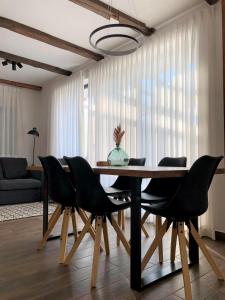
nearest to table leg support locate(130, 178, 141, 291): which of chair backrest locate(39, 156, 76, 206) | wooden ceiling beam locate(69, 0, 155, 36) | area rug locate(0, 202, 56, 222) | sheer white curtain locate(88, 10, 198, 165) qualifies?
chair backrest locate(39, 156, 76, 206)

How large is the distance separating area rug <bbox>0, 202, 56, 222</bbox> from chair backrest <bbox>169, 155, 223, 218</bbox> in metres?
2.80

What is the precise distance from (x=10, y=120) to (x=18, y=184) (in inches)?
79.3

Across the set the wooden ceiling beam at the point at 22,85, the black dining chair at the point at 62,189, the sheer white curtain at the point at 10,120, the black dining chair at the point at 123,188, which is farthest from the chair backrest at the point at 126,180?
the wooden ceiling beam at the point at 22,85

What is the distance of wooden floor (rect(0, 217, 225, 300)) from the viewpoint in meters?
1.63

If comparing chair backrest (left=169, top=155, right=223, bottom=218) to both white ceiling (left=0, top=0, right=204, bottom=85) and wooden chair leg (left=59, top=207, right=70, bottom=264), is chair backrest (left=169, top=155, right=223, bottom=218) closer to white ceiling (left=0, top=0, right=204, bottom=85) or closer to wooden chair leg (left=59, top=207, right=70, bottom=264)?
wooden chair leg (left=59, top=207, right=70, bottom=264)

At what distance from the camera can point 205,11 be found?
9.79 feet

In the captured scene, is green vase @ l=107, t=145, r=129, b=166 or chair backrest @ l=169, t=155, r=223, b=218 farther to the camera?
green vase @ l=107, t=145, r=129, b=166

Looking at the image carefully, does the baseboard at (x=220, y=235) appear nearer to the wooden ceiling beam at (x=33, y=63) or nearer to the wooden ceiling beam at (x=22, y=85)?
the wooden ceiling beam at (x=33, y=63)

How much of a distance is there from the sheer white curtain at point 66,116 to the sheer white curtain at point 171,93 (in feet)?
2.79

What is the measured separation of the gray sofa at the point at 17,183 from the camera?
474 centimetres

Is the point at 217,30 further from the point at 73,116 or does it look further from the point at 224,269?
the point at 73,116

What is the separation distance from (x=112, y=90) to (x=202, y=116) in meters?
1.80

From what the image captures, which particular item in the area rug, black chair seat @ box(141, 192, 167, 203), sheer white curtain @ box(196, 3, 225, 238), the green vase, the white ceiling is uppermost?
the white ceiling

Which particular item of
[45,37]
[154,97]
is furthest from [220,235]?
[45,37]
